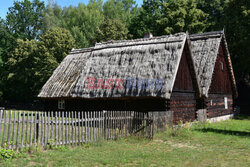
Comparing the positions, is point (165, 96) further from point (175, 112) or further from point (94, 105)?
point (94, 105)

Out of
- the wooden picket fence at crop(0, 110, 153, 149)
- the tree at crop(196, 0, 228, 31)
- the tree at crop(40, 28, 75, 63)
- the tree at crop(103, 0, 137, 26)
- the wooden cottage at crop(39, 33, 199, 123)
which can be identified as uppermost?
the tree at crop(103, 0, 137, 26)

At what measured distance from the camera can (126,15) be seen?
2445 inches

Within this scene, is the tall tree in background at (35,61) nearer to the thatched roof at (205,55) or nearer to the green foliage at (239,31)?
the thatched roof at (205,55)

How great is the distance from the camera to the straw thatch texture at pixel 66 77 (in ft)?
72.3

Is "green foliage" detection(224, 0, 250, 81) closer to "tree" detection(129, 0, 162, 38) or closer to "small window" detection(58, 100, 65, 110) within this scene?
"tree" detection(129, 0, 162, 38)

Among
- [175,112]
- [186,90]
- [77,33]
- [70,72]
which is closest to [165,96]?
[175,112]

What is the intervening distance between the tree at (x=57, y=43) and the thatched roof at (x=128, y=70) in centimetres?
1825

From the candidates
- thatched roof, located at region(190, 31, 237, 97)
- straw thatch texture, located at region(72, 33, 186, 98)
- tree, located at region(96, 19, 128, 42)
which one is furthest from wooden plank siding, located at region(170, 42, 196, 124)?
tree, located at region(96, 19, 128, 42)

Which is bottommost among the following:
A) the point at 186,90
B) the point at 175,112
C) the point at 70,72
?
the point at 175,112

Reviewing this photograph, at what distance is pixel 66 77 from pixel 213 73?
534 inches

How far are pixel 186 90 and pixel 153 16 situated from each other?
105 ft

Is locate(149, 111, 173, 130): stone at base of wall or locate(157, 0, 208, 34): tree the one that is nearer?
locate(149, 111, 173, 130): stone at base of wall

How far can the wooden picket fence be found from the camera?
8.92 m

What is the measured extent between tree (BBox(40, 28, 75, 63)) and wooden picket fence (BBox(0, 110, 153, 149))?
1197 inches
